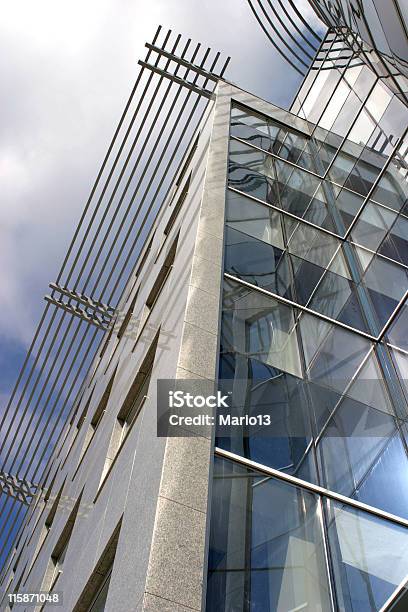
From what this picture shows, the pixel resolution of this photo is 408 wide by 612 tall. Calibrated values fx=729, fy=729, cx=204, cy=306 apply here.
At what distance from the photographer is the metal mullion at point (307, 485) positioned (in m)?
6.59

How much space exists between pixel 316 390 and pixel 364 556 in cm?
250

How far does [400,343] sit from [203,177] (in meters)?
6.23

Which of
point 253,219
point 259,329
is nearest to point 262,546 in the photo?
point 259,329

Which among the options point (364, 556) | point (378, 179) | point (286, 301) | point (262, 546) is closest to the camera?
point (364, 556)

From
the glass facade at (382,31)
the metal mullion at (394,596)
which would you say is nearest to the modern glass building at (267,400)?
the metal mullion at (394,596)

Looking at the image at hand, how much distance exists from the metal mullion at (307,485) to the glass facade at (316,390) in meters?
0.01

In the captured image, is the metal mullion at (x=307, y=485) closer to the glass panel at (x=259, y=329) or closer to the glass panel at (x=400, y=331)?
Answer: the glass panel at (x=259, y=329)

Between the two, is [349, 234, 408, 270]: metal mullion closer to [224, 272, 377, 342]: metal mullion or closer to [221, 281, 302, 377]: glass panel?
[224, 272, 377, 342]: metal mullion

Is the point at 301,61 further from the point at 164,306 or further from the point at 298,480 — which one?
the point at 298,480

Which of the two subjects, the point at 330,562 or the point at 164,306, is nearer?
the point at 330,562

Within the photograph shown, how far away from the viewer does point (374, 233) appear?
1133 centimetres

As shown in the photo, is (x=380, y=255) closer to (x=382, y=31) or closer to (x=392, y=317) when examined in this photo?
(x=392, y=317)

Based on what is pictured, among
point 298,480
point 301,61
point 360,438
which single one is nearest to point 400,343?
point 360,438

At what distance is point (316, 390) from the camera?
8.38 metres
